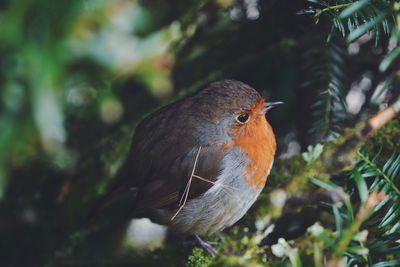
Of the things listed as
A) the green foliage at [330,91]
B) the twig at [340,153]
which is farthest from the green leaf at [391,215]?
the green foliage at [330,91]

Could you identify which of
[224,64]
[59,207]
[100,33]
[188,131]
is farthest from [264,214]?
[59,207]

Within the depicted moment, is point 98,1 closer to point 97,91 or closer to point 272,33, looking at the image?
point 97,91

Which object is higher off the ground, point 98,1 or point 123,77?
point 98,1

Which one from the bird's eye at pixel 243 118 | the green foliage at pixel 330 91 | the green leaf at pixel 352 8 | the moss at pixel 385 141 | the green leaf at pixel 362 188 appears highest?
the green leaf at pixel 352 8

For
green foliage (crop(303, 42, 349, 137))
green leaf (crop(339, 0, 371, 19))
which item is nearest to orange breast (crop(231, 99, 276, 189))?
green foliage (crop(303, 42, 349, 137))

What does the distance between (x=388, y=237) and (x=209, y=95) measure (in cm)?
90

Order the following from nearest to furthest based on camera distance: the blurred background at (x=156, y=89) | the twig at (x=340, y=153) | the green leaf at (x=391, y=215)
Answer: the green leaf at (x=391, y=215)
the twig at (x=340, y=153)
the blurred background at (x=156, y=89)

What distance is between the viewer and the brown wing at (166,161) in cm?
202

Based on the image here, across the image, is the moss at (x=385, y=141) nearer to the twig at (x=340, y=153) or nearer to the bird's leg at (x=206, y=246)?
the twig at (x=340, y=153)

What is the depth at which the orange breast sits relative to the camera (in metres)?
1.94

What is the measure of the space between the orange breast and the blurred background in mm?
284

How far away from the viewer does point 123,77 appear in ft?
6.86

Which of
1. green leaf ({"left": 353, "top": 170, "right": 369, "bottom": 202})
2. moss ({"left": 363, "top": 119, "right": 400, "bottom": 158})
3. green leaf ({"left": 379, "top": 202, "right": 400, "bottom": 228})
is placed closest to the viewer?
green leaf ({"left": 353, "top": 170, "right": 369, "bottom": 202})

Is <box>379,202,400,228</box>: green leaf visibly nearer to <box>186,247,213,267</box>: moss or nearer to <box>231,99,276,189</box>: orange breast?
<box>231,99,276,189</box>: orange breast
